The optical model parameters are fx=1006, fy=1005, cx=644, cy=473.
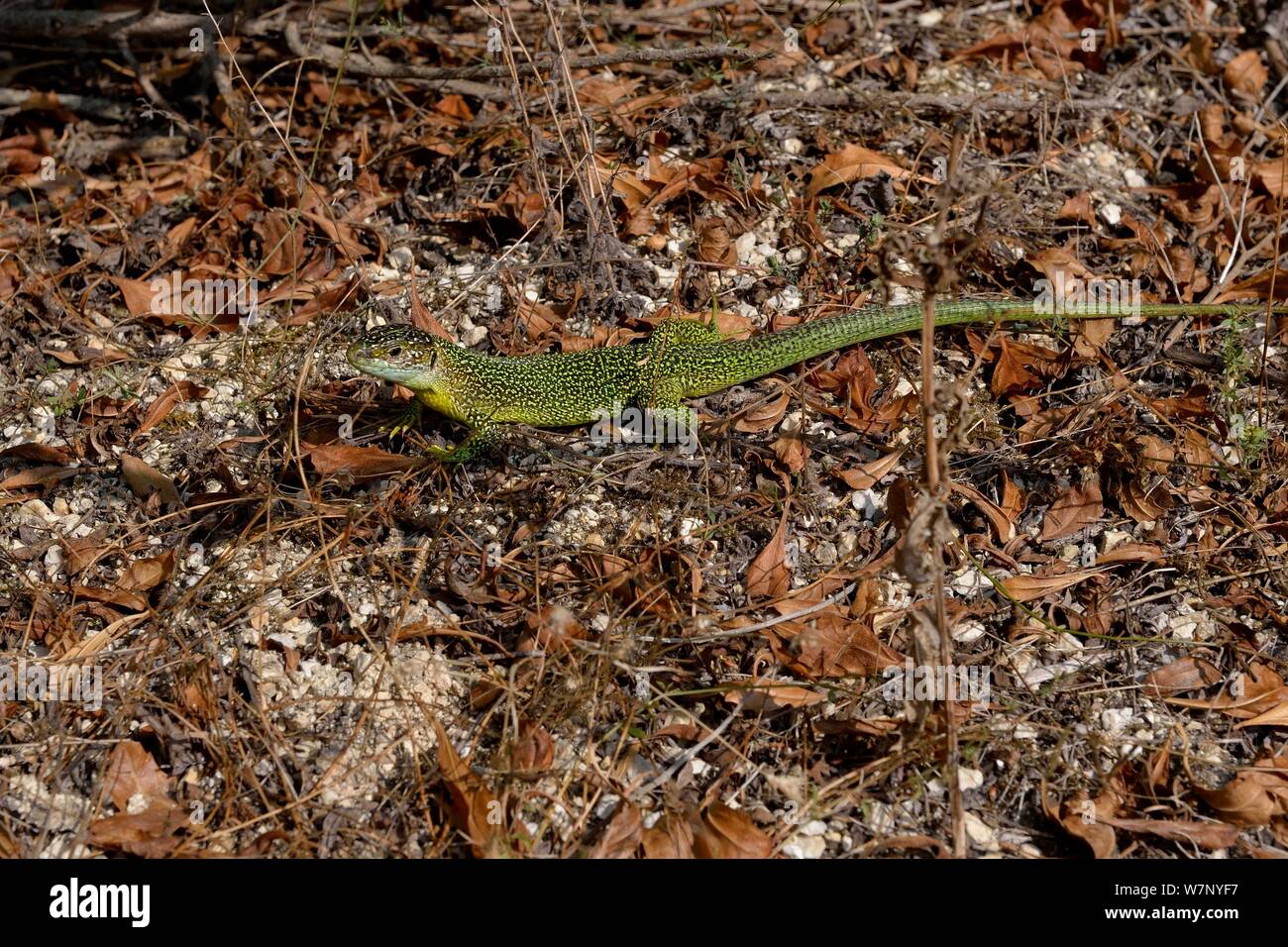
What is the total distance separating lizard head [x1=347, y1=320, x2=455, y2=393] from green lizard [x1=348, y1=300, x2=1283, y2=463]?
0.07 metres

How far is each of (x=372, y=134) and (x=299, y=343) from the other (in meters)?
1.70

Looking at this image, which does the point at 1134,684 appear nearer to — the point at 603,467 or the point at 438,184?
the point at 603,467

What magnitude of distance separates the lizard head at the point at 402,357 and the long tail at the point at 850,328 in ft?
4.47

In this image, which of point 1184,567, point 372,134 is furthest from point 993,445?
point 372,134

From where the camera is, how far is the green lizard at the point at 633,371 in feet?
15.4

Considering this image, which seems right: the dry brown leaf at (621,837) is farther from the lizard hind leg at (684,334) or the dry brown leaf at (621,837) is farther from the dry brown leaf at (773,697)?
the lizard hind leg at (684,334)

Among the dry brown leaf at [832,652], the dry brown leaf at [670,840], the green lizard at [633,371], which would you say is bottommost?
the dry brown leaf at [670,840]

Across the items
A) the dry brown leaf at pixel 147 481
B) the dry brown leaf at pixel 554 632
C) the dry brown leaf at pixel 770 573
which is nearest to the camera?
the dry brown leaf at pixel 554 632

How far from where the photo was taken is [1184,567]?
4.29m

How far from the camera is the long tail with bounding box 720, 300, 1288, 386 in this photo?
478 centimetres

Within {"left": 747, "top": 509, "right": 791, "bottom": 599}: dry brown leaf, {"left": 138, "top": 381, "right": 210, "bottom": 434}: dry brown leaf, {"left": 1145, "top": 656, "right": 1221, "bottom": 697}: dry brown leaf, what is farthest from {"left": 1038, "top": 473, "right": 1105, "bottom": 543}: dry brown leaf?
{"left": 138, "top": 381, "right": 210, "bottom": 434}: dry brown leaf

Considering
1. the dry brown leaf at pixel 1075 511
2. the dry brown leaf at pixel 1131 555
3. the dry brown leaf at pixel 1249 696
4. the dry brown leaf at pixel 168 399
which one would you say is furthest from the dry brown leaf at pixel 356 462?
the dry brown leaf at pixel 1249 696

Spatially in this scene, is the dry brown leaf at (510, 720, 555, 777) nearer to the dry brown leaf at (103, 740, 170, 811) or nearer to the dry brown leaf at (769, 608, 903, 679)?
the dry brown leaf at (769, 608, 903, 679)

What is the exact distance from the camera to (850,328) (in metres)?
4.82
